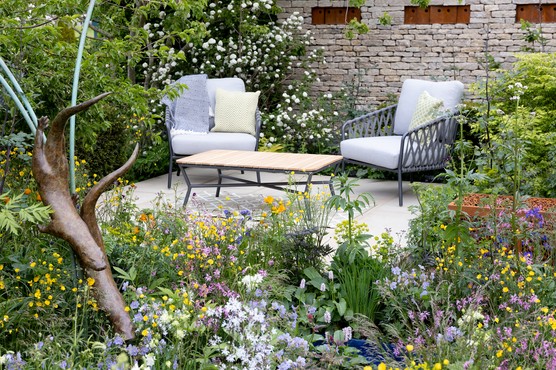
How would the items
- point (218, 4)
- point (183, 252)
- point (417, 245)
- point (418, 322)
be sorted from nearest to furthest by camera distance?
point (418, 322)
point (183, 252)
point (417, 245)
point (218, 4)

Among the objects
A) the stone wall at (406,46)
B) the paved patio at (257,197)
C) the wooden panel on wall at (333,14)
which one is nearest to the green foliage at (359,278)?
the paved patio at (257,197)

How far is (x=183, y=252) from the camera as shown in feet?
11.7

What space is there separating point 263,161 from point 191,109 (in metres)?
1.99

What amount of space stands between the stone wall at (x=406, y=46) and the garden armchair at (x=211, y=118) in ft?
4.73

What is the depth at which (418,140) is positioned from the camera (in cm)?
729

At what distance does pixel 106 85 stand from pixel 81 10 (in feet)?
1.42

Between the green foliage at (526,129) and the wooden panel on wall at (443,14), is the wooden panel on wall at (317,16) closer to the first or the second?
the wooden panel on wall at (443,14)

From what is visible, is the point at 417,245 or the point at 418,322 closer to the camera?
the point at 418,322

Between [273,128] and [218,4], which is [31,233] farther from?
[218,4]

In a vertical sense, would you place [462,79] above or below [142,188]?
above

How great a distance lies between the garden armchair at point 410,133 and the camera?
725cm

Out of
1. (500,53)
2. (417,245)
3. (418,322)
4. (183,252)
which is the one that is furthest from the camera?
(500,53)

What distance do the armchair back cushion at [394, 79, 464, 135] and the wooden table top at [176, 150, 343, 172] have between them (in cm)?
153

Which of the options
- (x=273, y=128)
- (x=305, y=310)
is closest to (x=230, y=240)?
(x=305, y=310)
